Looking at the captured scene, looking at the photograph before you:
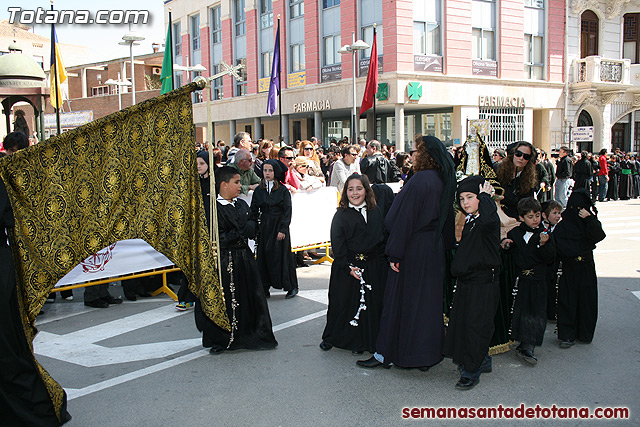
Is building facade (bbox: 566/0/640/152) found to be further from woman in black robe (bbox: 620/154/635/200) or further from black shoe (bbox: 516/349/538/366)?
black shoe (bbox: 516/349/538/366)

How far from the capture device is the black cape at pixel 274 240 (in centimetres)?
786

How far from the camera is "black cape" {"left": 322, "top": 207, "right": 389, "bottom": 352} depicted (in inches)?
221

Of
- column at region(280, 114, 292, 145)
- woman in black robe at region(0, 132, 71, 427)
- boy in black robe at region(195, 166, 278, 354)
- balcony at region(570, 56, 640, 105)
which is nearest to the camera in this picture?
woman in black robe at region(0, 132, 71, 427)

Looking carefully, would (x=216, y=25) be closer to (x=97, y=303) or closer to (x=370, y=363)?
(x=97, y=303)

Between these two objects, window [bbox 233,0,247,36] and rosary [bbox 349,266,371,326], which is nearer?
rosary [bbox 349,266,371,326]

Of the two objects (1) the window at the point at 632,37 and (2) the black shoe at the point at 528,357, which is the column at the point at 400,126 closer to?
(1) the window at the point at 632,37

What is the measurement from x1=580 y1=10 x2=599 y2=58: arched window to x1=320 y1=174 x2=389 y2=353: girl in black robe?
27.1 m

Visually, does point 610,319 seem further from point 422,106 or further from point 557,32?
point 557,32

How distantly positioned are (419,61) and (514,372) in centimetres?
2045

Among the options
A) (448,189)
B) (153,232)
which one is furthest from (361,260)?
(153,232)

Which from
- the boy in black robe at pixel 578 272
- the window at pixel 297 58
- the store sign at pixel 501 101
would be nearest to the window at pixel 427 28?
the store sign at pixel 501 101

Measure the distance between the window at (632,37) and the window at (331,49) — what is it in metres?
14.9

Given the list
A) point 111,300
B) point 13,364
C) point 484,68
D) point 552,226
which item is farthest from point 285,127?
point 13,364

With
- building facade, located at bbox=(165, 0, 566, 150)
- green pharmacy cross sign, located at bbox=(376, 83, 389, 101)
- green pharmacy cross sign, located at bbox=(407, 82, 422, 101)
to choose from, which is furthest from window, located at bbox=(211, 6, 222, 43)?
green pharmacy cross sign, located at bbox=(407, 82, 422, 101)
